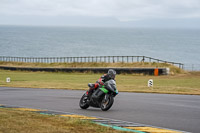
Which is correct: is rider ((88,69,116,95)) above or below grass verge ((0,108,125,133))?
above

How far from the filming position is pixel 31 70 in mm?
48344

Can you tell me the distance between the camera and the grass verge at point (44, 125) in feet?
28.5

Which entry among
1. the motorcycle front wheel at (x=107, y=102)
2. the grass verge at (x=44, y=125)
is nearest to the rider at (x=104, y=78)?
the motorcycle front wheel at (x=107, y=102)

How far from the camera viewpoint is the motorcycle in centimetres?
1283

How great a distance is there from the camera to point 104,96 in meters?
13.1

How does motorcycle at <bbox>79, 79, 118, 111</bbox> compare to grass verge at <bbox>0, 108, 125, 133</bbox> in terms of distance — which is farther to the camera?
motorcycle at <bbox>79, 79, 118, 111</bbox>

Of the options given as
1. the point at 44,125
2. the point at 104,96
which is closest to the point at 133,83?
the point at 104,96

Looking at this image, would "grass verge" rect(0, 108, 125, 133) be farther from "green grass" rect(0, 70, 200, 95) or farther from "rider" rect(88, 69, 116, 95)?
"green grass" rect(0, 70, 200, 95)

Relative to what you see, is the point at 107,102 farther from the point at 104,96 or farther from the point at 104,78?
the point at 104,78

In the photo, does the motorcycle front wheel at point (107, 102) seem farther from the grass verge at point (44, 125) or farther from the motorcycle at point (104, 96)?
the grass verge at point (44, 125)

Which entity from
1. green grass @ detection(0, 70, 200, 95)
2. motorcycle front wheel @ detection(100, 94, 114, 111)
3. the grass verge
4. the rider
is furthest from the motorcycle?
green grass @ detection(0, 70, 200, 95)

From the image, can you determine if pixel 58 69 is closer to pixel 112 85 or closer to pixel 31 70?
pixel 31 70

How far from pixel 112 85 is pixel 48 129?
14.3ft

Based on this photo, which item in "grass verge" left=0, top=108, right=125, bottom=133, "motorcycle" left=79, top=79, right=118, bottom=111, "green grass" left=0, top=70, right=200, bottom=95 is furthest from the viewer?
"green grass" left=0, top=70, right=200, bottom=95
